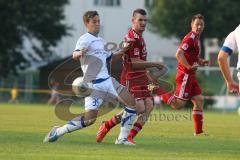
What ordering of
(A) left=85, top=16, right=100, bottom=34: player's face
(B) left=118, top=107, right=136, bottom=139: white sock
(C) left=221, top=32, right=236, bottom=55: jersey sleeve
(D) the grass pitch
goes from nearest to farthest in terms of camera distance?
1. (C) left=221, top=32, right=236, bottom=55: jersey sleeve
2. (D) the grass pitch
3. (A) left=85, top=16, right=100, bottom=34: player's face
4. (B) left=118, top=107, right=136, bottom=139: white sock

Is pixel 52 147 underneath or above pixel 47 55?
above

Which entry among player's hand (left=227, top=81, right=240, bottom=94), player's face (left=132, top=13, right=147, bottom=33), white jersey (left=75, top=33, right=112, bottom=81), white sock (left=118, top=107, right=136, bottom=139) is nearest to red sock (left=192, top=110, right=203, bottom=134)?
white sock (left=118, top=107, right=136, bottom=139)

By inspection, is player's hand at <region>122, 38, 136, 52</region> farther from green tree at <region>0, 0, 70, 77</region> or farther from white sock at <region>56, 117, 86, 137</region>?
green tree at <region>0, 0, 70, 77</region>

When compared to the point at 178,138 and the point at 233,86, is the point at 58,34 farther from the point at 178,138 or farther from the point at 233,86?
the point at 233,86

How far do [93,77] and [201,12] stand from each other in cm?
5158

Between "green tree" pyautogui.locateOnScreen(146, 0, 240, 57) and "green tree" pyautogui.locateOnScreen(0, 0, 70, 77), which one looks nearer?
"green tree" pyautogui.locateOnScreen(0, 0, 70, 77)

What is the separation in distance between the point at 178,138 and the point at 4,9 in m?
43.5

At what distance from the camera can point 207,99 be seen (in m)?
47.4

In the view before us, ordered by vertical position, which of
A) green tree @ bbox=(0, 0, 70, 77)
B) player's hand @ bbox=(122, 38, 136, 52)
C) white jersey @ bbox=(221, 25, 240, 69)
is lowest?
green tree @ bbox=(0, 0, 70, 77)

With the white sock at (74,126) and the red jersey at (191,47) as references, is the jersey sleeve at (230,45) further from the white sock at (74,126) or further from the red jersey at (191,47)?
the red jersey at (191,47)

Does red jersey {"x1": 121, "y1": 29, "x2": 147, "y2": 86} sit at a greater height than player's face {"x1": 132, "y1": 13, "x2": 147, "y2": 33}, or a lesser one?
lesser

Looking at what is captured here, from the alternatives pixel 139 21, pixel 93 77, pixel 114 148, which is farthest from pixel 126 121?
pixel 139 21

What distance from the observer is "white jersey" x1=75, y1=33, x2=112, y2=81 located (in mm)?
13797

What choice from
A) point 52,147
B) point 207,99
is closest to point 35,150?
point 52,147
